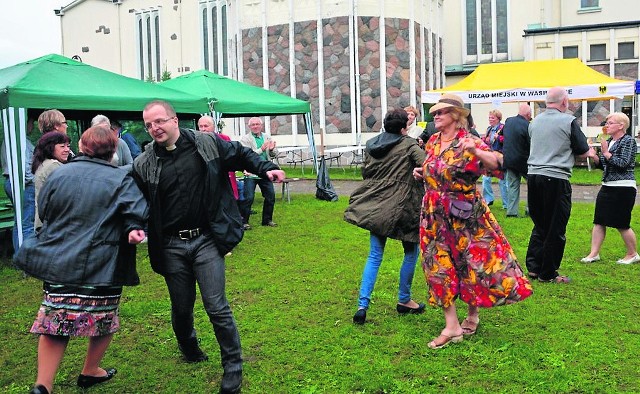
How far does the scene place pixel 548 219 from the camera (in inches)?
286

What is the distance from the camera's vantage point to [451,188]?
5.12m

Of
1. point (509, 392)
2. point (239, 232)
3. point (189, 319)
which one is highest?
point (239, 232)

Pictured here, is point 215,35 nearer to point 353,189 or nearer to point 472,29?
point 472,29

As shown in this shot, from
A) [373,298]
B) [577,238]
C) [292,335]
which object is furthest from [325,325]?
[577,238]

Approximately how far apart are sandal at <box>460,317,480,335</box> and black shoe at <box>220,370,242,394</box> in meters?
2.02

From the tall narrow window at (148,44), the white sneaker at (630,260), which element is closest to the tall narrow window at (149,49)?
the tall narrow window at (148,44)

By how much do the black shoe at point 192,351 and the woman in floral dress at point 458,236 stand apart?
1.76 metres

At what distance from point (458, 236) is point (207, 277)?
1.97 metres

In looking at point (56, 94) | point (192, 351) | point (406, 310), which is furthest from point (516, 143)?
point (192, 351)

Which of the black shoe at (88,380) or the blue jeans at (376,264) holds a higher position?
the blue jeans at (376,264)

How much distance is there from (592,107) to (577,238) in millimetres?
22087

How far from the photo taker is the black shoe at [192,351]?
16.3ft

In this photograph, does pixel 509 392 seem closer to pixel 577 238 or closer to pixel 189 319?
pixel 189 319

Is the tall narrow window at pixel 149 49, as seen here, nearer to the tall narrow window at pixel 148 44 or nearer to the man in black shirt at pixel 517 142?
the tall narrow window at pixel 148 44
